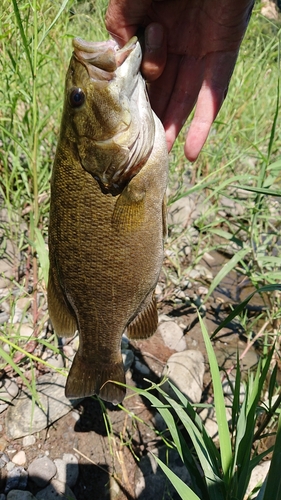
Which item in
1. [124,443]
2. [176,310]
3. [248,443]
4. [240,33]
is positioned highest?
[240,33]

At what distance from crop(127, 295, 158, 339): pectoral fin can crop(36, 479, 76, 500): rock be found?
0.81 m

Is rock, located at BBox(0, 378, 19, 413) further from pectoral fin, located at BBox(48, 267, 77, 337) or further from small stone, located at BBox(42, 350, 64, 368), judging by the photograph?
pectoral fin, located at BBox(48, 267, 77, 337)

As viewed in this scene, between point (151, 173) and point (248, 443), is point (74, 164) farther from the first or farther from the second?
point (248, 443)

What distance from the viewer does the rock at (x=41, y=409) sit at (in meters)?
2.02

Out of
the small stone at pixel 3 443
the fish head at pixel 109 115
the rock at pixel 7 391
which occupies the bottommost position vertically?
the small stone at pixel 3 443

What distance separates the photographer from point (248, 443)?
4.59ft

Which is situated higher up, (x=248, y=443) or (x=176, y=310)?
(x=248, y=443)

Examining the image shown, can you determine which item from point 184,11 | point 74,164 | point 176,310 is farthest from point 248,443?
point 184,11

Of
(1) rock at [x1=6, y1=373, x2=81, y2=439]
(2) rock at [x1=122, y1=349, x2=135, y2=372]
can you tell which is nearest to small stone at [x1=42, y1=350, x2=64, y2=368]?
(1) rock at [x1=6, y1=373, x2=81, y2=439]

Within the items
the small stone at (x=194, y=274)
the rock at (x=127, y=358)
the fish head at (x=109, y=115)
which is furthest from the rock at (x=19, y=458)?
the small stone at (x=194, y=274)

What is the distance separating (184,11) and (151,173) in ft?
3.03

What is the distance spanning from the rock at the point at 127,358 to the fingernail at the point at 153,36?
171 centimetres

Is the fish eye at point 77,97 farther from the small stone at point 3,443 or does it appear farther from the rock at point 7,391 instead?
the small stone at point 3,443

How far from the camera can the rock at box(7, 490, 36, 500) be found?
1.81 meters
